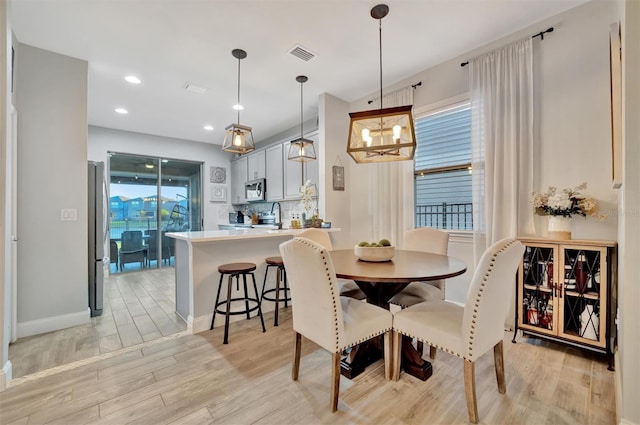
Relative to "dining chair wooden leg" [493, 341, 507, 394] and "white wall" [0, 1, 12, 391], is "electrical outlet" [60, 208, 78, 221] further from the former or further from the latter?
"dining chair wooden leg" [493, 341, 507, 394]

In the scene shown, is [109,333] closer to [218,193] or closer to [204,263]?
[204,263]

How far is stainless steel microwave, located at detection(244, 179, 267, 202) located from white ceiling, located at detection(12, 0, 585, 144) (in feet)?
6.57

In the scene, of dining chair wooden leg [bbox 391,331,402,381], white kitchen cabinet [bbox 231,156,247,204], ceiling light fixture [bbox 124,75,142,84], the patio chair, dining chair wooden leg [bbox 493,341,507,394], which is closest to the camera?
dining chair wooden leg [bbox 493,341,507,394]

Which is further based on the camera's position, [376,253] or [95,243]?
[95,243]

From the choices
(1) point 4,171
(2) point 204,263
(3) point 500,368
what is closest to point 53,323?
(2) point 204,263

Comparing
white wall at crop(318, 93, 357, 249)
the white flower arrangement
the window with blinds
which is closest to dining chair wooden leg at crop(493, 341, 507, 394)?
the white flower arrangement

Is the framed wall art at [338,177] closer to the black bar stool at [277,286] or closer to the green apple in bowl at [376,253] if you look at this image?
the black bar stool at [277,286]

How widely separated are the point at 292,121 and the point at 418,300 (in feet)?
13.5

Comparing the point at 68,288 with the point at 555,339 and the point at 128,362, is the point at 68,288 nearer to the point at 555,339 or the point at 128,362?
the point at 128,362

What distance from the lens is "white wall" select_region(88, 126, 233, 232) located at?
5.36 meters

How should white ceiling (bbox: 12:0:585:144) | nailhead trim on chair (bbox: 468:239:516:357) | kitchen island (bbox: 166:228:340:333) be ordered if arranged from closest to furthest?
nailhead trim on chair (bbox: 468:239:516:357), white ceiling (bbox: 12:0:585:144), kitchen island (bbox: 166:228:340:333)

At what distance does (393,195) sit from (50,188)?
3743 millimetres

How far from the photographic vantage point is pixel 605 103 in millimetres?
2223

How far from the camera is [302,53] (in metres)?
3.00
